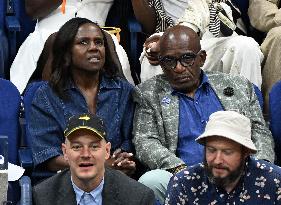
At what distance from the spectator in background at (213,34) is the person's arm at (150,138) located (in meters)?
0.40

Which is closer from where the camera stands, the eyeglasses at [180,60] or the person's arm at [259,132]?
the person's arm at [259,132]

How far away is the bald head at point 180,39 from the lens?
5.40m

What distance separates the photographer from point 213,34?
6.29m

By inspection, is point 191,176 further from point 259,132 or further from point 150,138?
point 259,132

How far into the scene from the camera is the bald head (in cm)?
540

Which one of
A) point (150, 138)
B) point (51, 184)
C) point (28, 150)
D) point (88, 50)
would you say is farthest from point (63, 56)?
point (51, 184)

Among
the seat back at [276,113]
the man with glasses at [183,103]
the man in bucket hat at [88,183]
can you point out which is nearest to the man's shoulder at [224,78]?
the man with glasses at [183,103]

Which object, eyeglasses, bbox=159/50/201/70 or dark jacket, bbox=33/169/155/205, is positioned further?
eyeglasses, bbox=159/50/201/70

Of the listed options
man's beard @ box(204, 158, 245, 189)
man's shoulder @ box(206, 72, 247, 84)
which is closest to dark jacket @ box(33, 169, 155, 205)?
man's beard @ box(204, 158, 245, 189)

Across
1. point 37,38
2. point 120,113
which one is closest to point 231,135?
point 120,113

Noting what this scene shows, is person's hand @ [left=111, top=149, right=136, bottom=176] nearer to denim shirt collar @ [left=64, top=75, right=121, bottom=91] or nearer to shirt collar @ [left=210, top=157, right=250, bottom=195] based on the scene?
denim shirt collar @ [left=64, top=75, right=121, bottom=91]

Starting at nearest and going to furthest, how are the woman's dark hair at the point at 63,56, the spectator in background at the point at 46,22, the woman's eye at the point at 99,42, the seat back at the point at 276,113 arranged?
the woman's dark hair at the point at 63,56 → the woman's eye at the point at 99,42 → the seat back at the point at 276,113 → the spectator in background at the point at 46,22

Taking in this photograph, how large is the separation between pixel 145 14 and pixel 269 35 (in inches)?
32.6

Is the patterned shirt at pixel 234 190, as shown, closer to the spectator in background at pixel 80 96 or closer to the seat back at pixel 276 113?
the spectator in background at pixel 80 96
